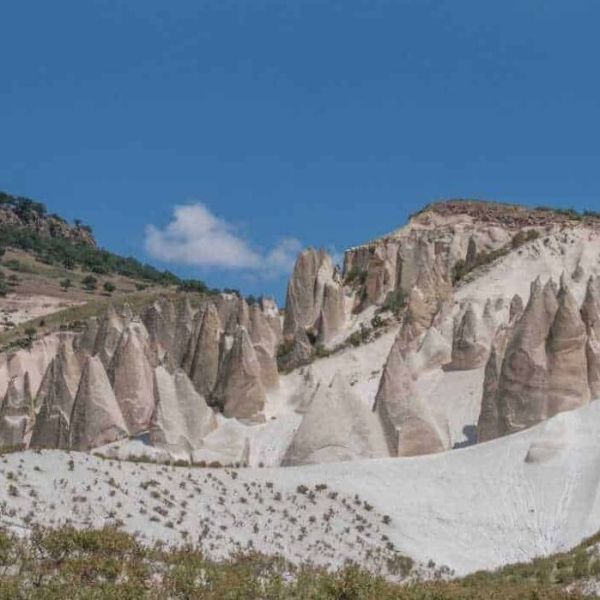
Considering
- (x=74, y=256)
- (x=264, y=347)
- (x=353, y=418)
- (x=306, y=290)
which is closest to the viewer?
(x=353, y=418)

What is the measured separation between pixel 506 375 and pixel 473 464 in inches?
152

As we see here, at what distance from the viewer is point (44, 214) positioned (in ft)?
401

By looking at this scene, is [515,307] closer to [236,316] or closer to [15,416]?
[236,316]

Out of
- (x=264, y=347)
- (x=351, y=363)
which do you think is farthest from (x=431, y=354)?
(x=264, y=347)

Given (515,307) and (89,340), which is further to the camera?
(89,340)

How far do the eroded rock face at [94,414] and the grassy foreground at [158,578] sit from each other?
1356 cm

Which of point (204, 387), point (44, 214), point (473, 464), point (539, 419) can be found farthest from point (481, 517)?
point (44, 214)

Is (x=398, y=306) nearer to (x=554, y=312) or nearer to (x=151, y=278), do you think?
(x=554, y=312)

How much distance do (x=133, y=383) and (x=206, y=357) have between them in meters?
3.83

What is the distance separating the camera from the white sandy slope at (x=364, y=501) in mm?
16609

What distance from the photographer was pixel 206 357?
3378 centimetres

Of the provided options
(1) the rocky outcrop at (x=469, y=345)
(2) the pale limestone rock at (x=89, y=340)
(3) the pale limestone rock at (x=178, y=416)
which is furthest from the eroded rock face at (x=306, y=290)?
(3) the pale limestone rock at (x=178, y=416)

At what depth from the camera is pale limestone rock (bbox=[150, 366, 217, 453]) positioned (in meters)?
26.6

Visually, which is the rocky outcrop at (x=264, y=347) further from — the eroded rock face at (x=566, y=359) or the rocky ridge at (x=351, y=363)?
the eroded rock face at (x=566, y=359)
